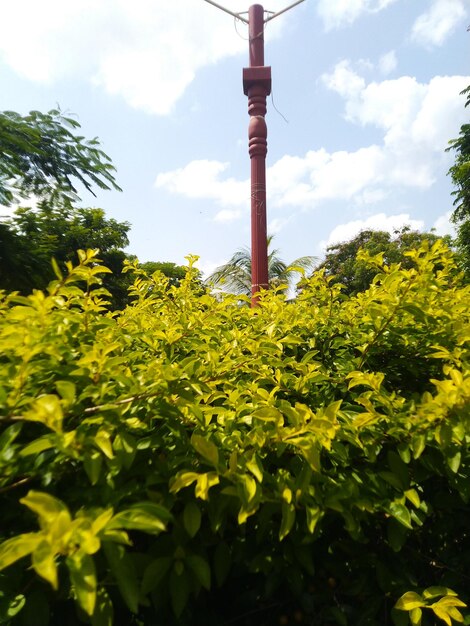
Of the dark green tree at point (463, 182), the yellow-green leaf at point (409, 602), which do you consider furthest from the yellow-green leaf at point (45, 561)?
the dark green tree at point (463, 182)

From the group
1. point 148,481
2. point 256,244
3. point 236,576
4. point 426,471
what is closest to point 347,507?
point 426,471

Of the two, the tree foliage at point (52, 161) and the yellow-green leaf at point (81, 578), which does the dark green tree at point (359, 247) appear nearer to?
the tree foliage at point (52, 161)

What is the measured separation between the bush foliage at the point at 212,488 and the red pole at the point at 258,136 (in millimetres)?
3313

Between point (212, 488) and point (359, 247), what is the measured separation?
26.1m

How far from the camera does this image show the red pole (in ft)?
15.4

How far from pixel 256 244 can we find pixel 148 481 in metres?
4.03

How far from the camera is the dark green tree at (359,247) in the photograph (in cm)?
2329

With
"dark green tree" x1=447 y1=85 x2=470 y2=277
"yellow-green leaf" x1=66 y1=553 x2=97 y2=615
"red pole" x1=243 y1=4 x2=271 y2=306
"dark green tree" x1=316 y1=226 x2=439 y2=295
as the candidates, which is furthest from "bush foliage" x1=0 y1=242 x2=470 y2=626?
"dark green tree" x1=316 y1=226 x2=439 y2=295

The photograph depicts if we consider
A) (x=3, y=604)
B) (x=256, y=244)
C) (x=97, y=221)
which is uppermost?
(x=97, y=221)

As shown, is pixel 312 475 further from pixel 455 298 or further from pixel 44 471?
pixel 455 298

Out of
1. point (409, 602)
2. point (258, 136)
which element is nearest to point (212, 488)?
point (409, 602)

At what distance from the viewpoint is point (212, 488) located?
0.98m

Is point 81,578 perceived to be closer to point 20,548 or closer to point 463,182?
point 20,548

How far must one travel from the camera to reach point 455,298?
1.84m
